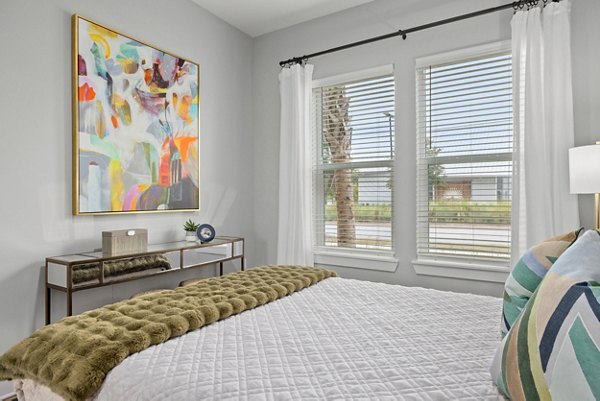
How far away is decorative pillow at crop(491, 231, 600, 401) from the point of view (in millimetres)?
616

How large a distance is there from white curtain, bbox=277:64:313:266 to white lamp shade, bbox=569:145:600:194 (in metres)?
1.98

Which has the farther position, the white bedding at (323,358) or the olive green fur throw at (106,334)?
the olive green fur throw at (106,334)

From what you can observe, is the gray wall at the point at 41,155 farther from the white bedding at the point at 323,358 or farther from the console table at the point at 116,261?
the white bedding at the point at 323,358

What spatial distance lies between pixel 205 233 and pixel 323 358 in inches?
81.2

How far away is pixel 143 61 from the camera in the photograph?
2.78m

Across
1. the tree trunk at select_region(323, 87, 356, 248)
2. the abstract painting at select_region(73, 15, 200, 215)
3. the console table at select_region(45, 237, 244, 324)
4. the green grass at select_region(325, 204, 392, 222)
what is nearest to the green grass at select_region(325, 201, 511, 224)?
the green grass at select_region(325, 204, 392, 222)

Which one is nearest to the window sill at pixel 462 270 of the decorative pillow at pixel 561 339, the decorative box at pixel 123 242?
the decorative pillow at pixel 561 339

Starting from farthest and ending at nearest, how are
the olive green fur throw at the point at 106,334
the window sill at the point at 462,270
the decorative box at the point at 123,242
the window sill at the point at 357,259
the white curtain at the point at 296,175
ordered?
1. the white curtain at the point at 296,175
2. the window sill at the point at 357,259
3. the window sill at the point at 462,270
4. the decorative box at the point at 123,242
5. the olive green fur throw at the point at 106,334

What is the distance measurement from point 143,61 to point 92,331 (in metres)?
2.17

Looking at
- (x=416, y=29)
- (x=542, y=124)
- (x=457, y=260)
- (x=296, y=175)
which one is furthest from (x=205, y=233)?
(x=542, y=124)

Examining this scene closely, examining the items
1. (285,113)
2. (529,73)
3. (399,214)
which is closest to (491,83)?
(529,73)

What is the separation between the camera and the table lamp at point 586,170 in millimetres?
1895

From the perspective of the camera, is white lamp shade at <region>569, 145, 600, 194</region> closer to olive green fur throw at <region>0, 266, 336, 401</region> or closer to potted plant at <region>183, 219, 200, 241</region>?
olive green fur throw at <region>0, 266, 336, 401</region>

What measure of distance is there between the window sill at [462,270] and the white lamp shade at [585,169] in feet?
2.72
